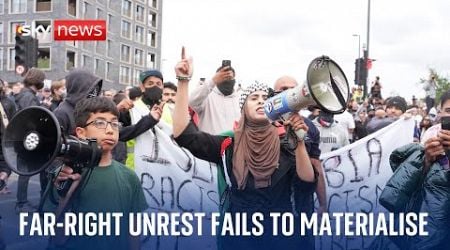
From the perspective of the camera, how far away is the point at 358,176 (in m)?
4.45

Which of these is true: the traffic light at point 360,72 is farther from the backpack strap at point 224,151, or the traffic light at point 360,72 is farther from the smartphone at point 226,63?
the backpack strap at point 224,151

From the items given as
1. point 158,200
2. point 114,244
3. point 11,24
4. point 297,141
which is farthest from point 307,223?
point 11,24

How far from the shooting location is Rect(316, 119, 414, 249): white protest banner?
13.9 ft

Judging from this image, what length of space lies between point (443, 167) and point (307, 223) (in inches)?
28.6

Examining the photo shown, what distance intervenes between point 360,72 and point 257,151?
50.4 feet

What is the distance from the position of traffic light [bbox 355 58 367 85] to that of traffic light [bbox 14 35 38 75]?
9063mm

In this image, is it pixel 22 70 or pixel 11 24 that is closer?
pixel 22 70

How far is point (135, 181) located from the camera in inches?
122

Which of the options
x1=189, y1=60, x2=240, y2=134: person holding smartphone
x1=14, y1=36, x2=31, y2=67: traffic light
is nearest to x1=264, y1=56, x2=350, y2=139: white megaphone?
x1=189, y1=60, x2=240, y2=134: person holding smartphone

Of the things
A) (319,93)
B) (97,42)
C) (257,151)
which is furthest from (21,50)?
(97,42)

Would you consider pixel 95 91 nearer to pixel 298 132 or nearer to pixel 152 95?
pixel 152 95

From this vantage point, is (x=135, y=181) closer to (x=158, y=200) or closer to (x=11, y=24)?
(x=158, y=200)

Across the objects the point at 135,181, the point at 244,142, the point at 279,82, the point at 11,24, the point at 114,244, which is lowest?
the point at 114,244

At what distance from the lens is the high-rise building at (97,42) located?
43.1m
